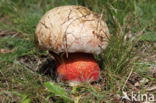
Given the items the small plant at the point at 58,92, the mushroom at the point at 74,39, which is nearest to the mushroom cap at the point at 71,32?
the mushroom at the point at 74,39

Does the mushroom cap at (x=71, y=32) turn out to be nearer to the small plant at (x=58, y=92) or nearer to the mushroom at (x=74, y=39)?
the mushroom at (x=74, y=39)

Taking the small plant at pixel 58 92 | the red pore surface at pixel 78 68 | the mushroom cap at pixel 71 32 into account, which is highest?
the mushroom cap at pixel 71 32

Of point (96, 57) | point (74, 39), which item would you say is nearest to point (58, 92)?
point (74, 39)

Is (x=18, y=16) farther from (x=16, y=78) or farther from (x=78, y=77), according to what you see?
(x=78, y=77)

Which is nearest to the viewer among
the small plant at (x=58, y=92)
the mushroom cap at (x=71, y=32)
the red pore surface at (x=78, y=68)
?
the small plant at (x=58, y=92)

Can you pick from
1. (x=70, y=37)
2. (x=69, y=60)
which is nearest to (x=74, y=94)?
(x=69, y=60)

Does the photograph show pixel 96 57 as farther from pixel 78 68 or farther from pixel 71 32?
pixel 71 32

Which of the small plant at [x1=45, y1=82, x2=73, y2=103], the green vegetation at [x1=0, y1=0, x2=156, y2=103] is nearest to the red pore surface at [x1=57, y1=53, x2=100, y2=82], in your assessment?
the green vegetation at [x1=0, y1=0, x2=156, y2=103]

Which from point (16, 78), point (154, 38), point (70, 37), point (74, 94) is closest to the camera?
point (70, 37)
